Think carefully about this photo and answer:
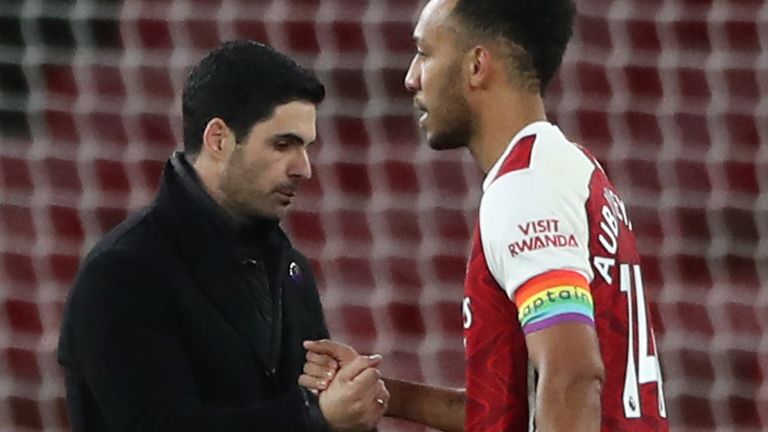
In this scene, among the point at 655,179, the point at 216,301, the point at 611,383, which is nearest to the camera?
the point at 611,383

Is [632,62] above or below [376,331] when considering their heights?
above

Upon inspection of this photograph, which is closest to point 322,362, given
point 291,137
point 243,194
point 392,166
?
point 243,194

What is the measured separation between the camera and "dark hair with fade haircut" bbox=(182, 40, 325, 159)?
2.75 metres

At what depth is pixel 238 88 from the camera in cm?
275

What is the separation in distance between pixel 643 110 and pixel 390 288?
894mm

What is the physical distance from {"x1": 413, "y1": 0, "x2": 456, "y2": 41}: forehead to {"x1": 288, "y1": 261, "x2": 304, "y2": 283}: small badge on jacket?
0.60 metres

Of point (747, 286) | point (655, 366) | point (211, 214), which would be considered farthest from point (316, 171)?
point (655, 366)

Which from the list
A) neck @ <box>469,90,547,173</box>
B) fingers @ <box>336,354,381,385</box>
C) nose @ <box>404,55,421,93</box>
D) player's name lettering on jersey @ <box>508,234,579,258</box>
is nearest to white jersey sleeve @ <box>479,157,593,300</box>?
player's name lettering on jersey @ <box>508,234,579,258</box>

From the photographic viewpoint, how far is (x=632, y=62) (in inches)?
192

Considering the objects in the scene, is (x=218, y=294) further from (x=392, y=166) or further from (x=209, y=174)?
(x=392, y=166)

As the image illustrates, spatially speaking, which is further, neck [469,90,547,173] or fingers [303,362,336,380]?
fingers [303,362,336,380]

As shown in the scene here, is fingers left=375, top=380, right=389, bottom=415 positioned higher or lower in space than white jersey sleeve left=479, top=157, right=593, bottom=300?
lower

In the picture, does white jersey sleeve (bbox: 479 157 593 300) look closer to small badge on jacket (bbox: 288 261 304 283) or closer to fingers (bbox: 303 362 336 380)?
fingers (bbox: 303 362 336 380)

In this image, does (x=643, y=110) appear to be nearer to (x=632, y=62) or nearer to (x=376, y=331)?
(x=632, y=62)
